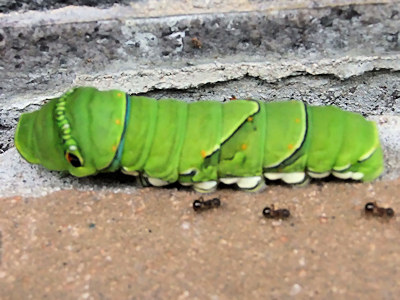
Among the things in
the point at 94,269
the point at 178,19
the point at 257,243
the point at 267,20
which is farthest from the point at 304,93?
the point at 94,269

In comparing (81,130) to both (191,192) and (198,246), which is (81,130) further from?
(198,246)

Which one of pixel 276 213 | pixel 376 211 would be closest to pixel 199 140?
pixel 276 213

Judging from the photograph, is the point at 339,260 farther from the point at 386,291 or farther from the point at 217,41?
the point at 217,41

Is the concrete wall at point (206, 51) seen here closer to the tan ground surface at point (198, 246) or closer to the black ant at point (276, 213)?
the tan ground surface at point (198, 246)

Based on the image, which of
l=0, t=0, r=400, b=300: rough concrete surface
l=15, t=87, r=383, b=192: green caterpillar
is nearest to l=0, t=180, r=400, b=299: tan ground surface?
l=0, t=0, r=400, b=300: rough concrete surface

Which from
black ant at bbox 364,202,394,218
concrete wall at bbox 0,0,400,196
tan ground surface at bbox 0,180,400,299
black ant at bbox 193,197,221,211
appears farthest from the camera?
concrete wall at bbox 0,0,400,196

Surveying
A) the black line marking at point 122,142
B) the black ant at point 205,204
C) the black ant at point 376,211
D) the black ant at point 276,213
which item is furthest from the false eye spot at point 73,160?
the black ant at point 376,211

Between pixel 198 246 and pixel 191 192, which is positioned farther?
pixel 191 192

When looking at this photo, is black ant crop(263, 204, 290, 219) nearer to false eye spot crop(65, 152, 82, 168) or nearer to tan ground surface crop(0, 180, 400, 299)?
tan ground surface crop(0, 180, 400, 299)
